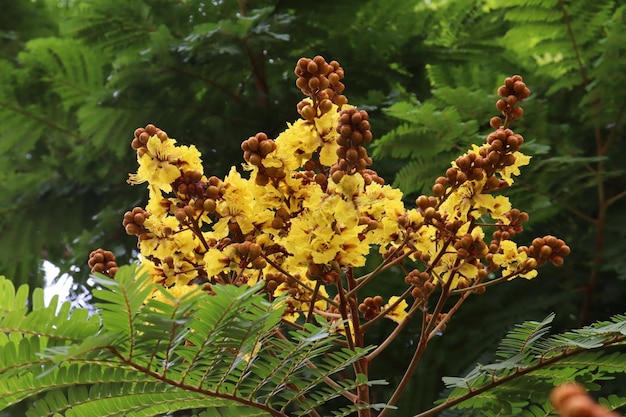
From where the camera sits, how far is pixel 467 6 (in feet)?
10.2

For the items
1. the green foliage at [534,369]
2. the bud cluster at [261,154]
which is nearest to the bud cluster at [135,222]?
the bud cluster at [261,154]

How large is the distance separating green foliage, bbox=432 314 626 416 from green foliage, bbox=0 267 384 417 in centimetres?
23

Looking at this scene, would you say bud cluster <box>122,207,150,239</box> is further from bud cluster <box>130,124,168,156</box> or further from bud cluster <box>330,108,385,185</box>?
bud cluster <box>330,108,385,185</box>

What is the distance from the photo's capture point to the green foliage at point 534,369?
1.29 meters

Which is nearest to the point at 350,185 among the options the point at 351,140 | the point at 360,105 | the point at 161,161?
the point at 351,140

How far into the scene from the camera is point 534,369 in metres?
1.31

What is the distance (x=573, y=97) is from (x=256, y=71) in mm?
1298

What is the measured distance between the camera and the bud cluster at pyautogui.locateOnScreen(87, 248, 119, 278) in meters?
1.35

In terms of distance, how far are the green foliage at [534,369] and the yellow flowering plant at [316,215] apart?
0.12 m

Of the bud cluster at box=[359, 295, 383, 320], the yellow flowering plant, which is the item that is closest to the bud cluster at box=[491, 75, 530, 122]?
the yellow flowering plant

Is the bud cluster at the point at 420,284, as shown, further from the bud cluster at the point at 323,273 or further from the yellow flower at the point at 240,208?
the yellow flower at the point at 240,208

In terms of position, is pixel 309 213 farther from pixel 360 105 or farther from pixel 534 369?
pixel 360 105

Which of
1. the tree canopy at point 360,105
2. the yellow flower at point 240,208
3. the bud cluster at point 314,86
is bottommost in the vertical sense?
the tree canopy at point 360,105

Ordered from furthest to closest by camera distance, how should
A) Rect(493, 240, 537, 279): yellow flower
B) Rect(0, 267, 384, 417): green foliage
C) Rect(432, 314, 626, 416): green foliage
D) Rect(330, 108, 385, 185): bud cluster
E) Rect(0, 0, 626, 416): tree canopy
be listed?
1. Rect(0, 0, 626, 416): tree canopy
2. Rect(493, 240, 537, 279): yellow flower
3. Rect(432, 314, 626, 416): green foliage
4. Rect(330, 108, 385, 185): bud cluster
5. Rect(0, 267, 384, 417): green foliage
